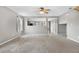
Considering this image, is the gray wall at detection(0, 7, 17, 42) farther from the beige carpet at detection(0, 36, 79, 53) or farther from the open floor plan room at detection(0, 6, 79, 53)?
the beige carpet at detection(0, 36, 79, 53)

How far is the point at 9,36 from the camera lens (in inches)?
199

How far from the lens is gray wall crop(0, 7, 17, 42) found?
4.75m

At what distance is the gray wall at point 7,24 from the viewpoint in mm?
4751

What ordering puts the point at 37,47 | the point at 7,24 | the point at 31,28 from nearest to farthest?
the point at 37,47
the point at 7,24
the point at 31,28

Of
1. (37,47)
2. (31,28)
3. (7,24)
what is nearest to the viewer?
(37,47)

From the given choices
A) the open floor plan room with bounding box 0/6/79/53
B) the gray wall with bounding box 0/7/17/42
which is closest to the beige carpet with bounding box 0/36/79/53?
the open floor plan room with bounding box 0/6/79/53

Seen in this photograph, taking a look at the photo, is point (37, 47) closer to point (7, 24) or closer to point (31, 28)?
point (7, 24)

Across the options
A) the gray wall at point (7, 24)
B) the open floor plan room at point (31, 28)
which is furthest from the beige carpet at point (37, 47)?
the gray wall at point (7, 24)

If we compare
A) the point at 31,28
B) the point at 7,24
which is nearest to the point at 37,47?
the point at 7,24

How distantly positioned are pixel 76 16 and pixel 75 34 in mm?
953

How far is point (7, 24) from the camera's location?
519cm
